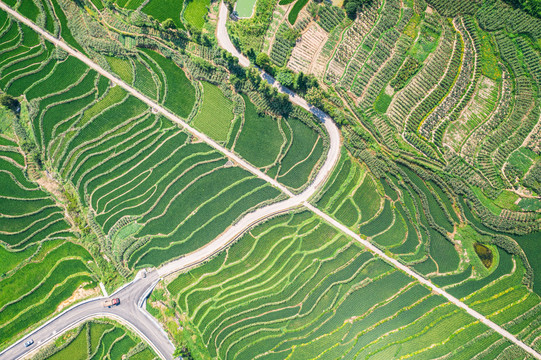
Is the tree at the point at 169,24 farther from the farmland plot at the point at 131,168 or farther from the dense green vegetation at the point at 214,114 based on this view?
the dense green vegetation at the point at 214,114

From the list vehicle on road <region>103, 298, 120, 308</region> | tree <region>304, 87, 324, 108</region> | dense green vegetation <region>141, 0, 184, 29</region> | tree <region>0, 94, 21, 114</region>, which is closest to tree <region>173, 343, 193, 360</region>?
vehicle on road <region>103, 298, 120, 308</region>

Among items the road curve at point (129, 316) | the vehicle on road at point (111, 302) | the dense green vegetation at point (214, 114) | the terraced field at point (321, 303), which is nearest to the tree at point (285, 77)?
the dense green vegetation at point (214, 114)

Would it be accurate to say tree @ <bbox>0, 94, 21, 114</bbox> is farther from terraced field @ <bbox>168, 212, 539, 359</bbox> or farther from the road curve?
terraced field @ <bbox>168, 212, 539, 359</bbox>

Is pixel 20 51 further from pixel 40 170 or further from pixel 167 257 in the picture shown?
pixel 167 257

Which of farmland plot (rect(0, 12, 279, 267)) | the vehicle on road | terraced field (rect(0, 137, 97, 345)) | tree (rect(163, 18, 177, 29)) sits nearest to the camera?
tree (rect(163, 18, 177, 29))

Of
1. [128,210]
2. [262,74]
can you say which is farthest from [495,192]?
[128,210]

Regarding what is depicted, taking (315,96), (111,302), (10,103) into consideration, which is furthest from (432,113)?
(10,103)

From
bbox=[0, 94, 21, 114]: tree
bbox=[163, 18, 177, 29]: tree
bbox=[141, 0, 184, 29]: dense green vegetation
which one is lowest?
bbox=[163, 18, 177, 29]: tree
